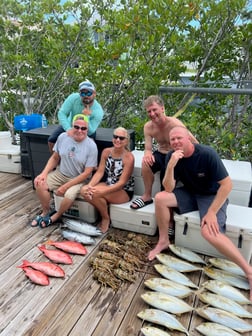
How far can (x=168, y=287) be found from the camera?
73.1 inches

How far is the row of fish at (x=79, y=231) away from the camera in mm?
2443

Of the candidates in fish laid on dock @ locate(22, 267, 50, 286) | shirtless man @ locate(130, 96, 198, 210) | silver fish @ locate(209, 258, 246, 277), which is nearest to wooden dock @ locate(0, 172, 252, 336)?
fish laid on dock @ locate(22, 267, 50, 286)

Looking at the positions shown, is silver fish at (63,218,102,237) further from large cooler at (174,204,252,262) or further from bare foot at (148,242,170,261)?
large cooler at (174,204,252,262)

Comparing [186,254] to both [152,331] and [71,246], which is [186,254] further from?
[71,246]

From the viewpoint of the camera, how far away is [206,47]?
12.1 ft

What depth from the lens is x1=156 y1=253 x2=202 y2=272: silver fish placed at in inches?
81.1

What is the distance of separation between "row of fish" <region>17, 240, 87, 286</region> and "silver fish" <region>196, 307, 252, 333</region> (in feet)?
3.33

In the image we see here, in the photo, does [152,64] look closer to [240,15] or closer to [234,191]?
[240,15]

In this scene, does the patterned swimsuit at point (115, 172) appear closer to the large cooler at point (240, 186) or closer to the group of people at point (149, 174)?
the group of people at point (149, 174)

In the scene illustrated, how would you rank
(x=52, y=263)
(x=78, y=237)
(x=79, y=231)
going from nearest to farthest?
(x=52, y=263), (x=78, y=237), (x=79, y=231)

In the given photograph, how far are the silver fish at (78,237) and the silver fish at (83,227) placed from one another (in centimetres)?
5

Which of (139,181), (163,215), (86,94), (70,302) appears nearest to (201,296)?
(163,215)

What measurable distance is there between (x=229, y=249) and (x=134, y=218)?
89cm

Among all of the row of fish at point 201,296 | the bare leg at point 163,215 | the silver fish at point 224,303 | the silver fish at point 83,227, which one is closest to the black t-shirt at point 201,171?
the bare leg at point 163,215
